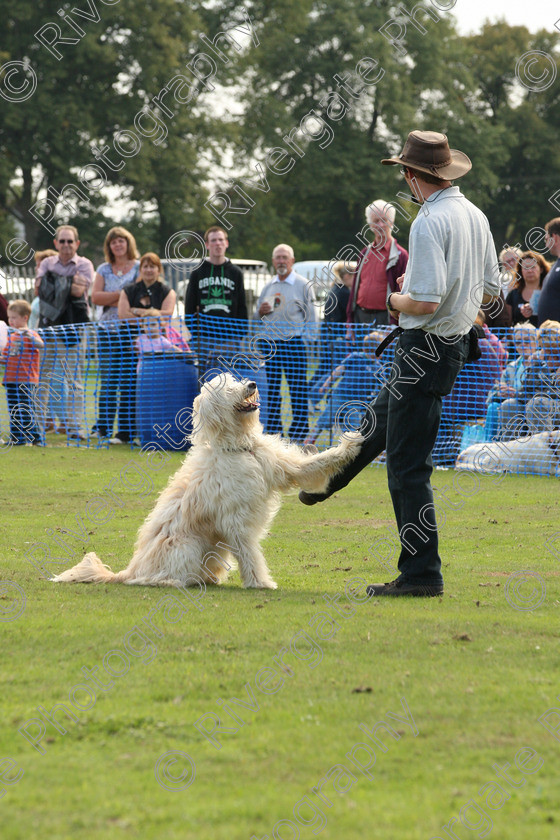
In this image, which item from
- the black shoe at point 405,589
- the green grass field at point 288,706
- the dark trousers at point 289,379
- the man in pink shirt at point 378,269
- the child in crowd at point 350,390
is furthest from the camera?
the dark trousers at point 289,379

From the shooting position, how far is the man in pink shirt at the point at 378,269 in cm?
1042

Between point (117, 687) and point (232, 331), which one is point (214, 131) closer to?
point (232, 331)

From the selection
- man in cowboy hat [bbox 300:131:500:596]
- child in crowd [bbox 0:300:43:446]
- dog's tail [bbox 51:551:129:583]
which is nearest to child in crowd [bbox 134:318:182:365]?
child in crowd [bbox 0:300:43:446]

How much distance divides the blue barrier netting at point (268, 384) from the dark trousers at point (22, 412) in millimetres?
14

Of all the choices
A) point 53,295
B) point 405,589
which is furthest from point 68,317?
point 405,589

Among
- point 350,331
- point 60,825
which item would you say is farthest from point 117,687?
point 350,331

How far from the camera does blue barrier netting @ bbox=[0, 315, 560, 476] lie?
1120 cm

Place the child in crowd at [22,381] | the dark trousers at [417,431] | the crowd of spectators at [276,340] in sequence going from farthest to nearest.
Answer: the child in crowd at [22,381] → the crowd of spectators at [276,340] → the dark trousers at [417,431]

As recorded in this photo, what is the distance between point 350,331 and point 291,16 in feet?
111

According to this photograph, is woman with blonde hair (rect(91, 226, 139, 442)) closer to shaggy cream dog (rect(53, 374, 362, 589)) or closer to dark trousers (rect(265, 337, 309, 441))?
dark trousers (rect(265, 337, 309, 441))

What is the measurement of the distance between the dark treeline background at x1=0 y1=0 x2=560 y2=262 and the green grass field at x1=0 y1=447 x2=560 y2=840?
98.1 feet

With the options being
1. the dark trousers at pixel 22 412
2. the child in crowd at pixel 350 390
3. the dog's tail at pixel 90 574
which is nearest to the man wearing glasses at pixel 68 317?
the dark trousers at pixel 22 412

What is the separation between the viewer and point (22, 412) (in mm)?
14047

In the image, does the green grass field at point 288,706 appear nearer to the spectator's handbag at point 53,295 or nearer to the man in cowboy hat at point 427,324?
the man in cowboy hat at point 427,324
